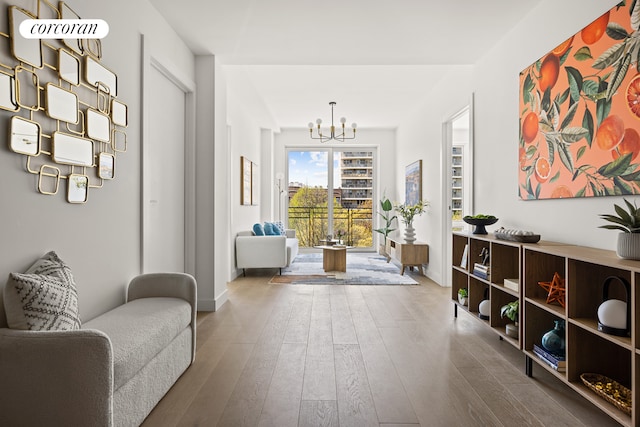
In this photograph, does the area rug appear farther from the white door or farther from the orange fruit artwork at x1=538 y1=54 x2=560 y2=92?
the orange fruit artwork at x1=538 y1=54 x2=560 y2=92

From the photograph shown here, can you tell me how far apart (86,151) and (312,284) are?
3563 mm

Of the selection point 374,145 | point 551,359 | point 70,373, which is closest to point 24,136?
point 70,373

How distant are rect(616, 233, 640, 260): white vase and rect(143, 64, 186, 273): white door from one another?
2.82 metres

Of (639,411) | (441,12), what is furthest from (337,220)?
(639,411)

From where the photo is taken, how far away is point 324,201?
896cm

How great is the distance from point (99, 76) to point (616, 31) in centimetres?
284

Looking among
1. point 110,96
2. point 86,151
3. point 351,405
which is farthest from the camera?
point 110,96

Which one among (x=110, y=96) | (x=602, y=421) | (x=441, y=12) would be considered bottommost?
(x=602, y=421)

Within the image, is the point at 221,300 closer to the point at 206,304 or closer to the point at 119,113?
the point at 206,304

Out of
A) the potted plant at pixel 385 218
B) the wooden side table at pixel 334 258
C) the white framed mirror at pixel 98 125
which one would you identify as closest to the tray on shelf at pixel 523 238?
the white framed mirror at pixel 98 125

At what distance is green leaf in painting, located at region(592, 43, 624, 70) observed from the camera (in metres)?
2.11

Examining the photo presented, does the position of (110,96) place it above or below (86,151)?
above

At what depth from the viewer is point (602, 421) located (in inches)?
74.6

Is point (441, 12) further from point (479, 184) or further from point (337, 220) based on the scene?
point (337, 220)
